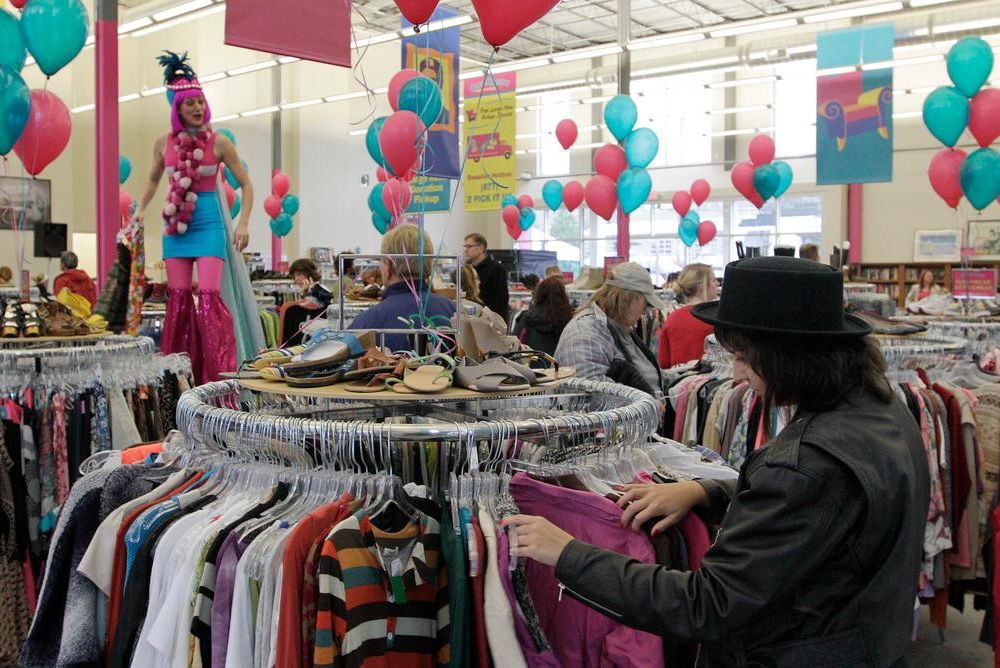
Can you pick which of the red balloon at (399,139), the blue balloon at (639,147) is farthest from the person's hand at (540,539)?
the blue balloon at (639,147)

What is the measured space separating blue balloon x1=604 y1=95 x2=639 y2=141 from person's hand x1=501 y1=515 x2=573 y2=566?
970cm

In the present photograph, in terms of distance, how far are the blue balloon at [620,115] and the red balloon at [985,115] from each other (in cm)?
379

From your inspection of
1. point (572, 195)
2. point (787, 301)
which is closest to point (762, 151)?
point (572, 195)

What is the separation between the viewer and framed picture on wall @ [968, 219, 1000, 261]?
16.9m

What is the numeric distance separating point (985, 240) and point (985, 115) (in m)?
10.3

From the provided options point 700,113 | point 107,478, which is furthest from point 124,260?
point 700,113

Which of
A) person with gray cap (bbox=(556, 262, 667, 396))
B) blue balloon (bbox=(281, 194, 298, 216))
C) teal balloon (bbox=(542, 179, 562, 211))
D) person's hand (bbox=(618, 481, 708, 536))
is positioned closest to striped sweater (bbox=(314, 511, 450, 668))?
person's hand (bbox=(618, 481, 708, 536))

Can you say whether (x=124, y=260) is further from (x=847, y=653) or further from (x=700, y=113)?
(x=700, y=113)

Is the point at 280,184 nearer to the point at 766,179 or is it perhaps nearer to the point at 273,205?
the point at 273,205

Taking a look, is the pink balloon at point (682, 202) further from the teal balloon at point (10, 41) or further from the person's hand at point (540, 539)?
the person's hand at point (540, 539)

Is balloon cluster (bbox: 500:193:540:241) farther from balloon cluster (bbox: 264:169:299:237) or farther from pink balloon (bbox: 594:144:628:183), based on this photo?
pink balloon (bbox: 594:144:628:183)

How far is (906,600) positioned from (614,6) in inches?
673

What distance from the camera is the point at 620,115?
10.6m

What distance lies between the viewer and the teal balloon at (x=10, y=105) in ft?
16.8
